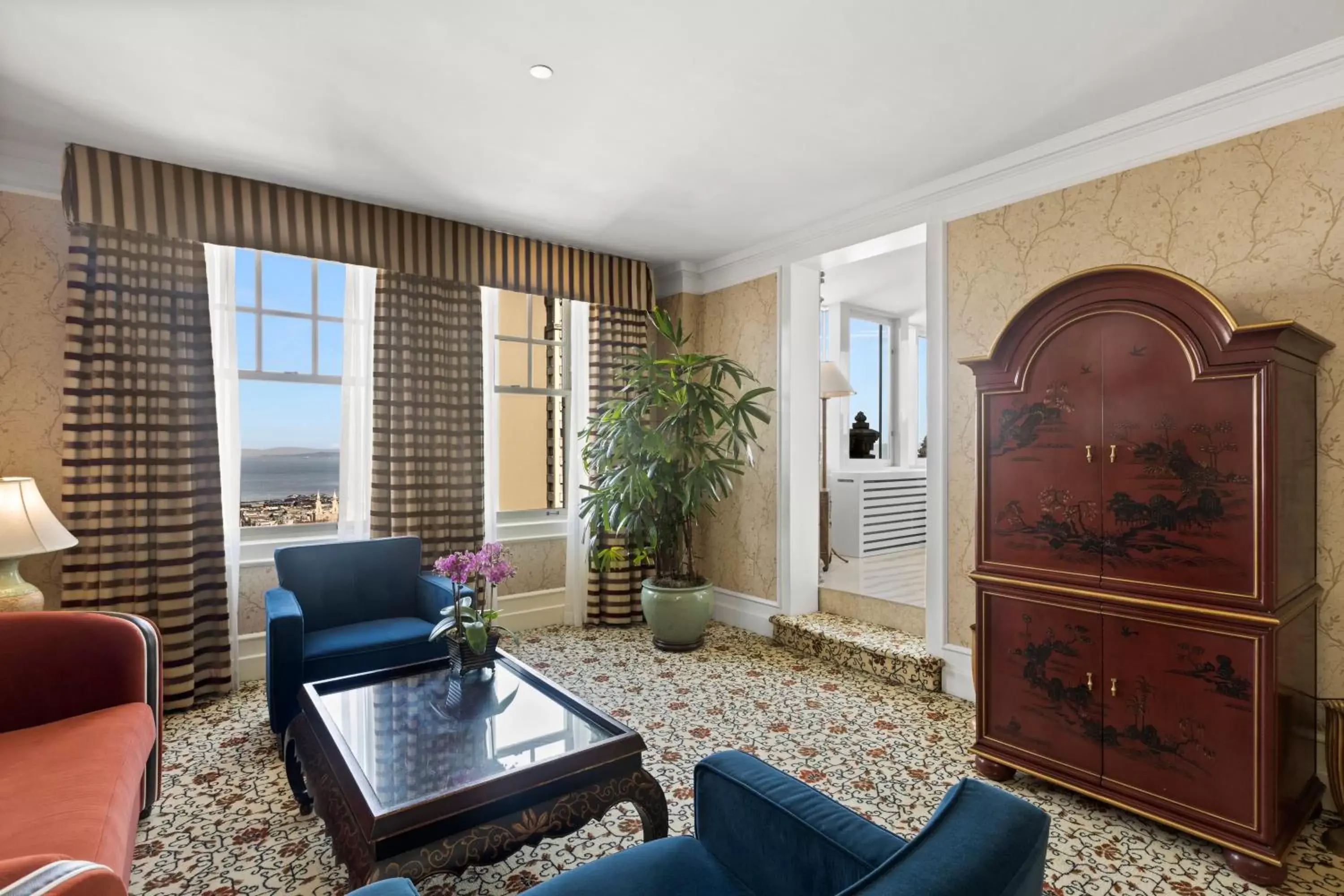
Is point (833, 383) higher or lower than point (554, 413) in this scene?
higher

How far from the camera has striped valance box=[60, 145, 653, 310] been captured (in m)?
3.12

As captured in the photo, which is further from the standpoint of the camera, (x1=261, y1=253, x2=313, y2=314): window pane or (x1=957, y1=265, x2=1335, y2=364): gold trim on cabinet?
(x1=261, y1=253, x2=313, y2=314): window pane

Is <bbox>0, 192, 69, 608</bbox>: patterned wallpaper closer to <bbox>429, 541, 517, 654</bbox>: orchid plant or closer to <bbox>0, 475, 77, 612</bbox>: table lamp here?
<bbox>0, 475, 77, 612</bbox>: table lamp

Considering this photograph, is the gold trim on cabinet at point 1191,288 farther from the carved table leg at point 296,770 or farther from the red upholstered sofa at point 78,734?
the red upholstered sofa at point 78,734

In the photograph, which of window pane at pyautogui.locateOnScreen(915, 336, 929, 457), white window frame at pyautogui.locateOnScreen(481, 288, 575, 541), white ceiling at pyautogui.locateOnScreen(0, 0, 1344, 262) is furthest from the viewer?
window pane at pyautogui.locateOnScreen(915, 336, 929, 457)

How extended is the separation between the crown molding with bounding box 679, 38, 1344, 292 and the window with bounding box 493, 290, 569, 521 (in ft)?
6.69

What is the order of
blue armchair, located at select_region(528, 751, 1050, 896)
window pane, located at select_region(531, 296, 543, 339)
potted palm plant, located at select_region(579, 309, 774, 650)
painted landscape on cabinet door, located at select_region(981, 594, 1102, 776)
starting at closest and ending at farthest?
blue armchair, located at select_region(528, 751, 1050, 896)
painted landscape on cabinet door, located at select_region(981, 594, 1102, 776)
potted palm plant, located at select_region(579, 309, 774, 650)
window pane, located at select_region(531, 296, 543, 339)

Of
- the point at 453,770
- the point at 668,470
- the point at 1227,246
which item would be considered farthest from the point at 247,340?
the point at 1227,246

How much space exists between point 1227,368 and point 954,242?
5.32 feet

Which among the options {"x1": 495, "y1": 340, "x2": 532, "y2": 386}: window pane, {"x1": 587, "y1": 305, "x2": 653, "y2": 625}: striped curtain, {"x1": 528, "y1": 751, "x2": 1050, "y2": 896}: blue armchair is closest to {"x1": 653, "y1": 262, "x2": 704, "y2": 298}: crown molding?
{"x1": 587, "y1": 305, "x2": 653, "y2": 625}: striped curtain

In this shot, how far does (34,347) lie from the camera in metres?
3.18

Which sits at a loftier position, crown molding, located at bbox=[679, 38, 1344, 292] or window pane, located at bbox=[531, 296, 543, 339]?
crown molding, located at bbox=[679, 38, 1344, 292]

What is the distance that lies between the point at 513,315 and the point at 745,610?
2678 mm

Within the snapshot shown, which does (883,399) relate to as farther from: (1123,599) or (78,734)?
(78,734)
